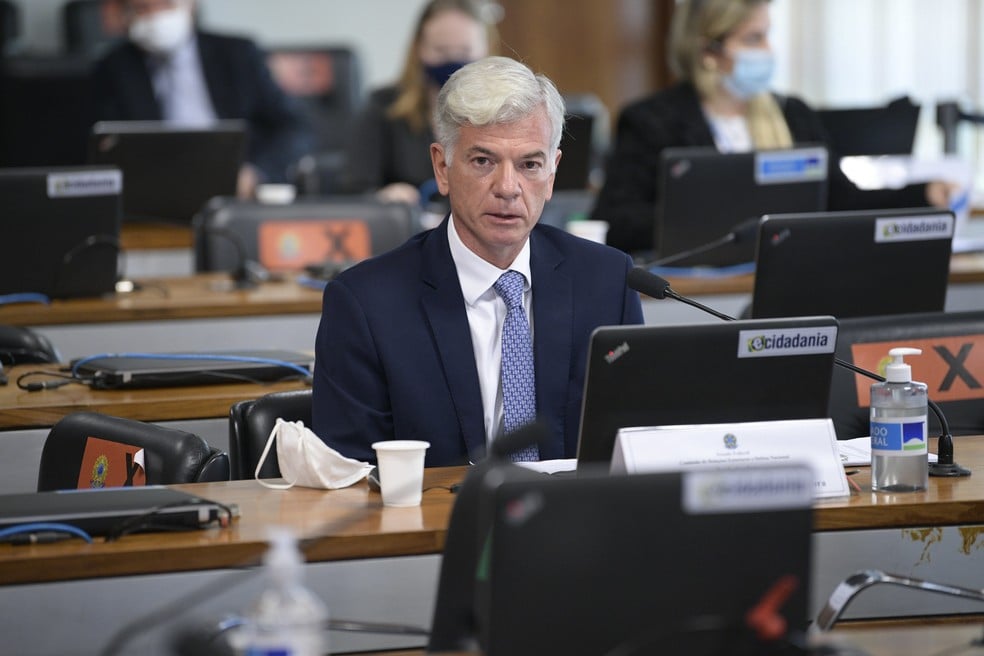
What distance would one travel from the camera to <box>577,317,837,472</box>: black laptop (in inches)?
71.6

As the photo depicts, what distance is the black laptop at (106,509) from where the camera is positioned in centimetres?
179

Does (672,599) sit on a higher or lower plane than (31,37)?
lower

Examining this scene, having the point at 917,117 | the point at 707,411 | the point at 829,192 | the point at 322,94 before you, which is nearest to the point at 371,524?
the point at 707,411

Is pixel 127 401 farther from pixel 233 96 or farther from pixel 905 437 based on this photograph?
pixel 233 96

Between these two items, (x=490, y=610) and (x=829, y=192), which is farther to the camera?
(x=829, y=192)

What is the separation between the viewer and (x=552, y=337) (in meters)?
2.32

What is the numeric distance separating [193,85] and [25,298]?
2.44m

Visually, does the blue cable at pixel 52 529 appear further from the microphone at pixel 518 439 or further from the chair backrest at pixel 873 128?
the chair backrest at pixel 873 128

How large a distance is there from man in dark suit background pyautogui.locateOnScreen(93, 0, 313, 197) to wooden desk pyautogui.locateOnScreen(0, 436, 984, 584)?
3.67 meters

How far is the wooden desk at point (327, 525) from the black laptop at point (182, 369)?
81 centimetres

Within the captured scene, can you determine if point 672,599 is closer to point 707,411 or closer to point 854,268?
point 707,411

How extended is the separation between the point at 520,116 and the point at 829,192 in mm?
1779

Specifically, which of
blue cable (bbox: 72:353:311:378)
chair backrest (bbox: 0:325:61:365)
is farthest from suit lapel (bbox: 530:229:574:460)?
chair backrest (bbox: 0:325:61:365)

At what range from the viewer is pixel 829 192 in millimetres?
3867
